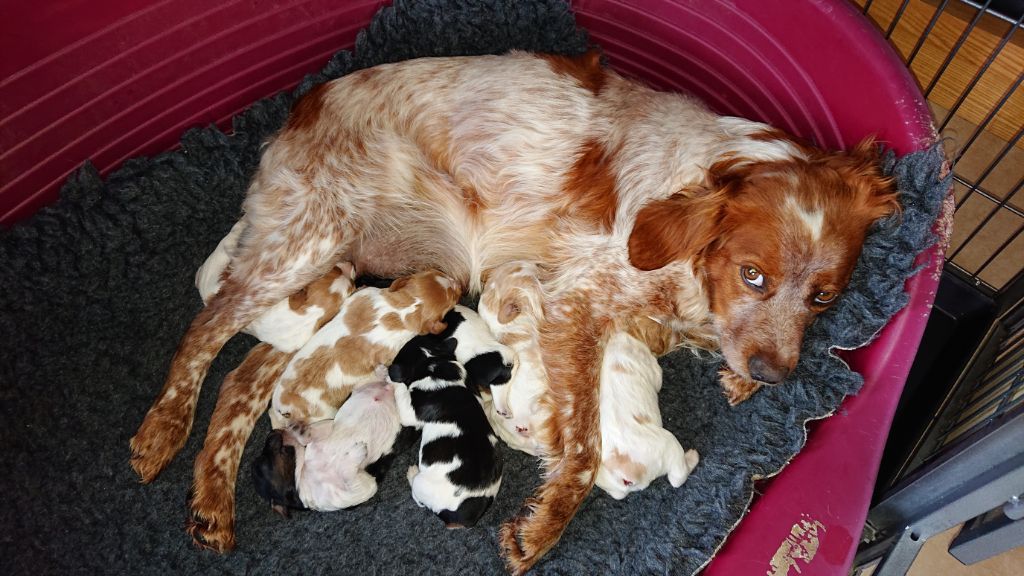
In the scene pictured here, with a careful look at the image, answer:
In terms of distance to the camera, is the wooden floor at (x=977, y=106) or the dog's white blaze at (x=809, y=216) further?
the wooden floor at (x=977, y=106)

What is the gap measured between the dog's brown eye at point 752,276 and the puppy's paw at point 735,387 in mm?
525

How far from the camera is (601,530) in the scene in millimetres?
2641

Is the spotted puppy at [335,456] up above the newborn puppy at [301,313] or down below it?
below

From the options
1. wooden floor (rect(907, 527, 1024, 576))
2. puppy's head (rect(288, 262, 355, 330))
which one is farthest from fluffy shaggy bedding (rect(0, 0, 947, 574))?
wooden floor (rect(907, 527, 1024, 576))

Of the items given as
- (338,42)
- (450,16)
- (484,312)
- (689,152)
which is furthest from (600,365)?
(338,42)

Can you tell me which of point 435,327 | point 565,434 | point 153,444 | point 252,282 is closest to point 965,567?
point 565,434

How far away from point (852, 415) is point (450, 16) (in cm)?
235

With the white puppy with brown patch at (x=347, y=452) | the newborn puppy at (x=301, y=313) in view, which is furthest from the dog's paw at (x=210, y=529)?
the newborn puppy at (x=301, y=313)

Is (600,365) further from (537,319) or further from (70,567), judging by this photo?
(70,567)

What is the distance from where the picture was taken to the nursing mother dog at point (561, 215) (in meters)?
2.31

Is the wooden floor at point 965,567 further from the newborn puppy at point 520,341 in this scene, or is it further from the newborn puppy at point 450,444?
the newborn puppy at point 450,444

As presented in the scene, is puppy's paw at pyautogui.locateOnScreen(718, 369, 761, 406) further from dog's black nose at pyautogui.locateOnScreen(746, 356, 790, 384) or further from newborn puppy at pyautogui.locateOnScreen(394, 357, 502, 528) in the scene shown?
newborn puppy at pyautogui.locateOnScreen(394, 357, 502, 528)

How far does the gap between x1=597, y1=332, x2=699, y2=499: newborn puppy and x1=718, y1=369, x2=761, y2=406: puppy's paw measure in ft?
1.03

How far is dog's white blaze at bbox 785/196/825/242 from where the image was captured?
2.21 m
